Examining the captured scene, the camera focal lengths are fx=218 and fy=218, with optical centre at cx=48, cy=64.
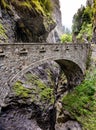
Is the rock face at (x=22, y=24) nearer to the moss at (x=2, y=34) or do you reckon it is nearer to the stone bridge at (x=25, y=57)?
the moss at (x=2, y=34)

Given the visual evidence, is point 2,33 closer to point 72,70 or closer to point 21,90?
point 21,90

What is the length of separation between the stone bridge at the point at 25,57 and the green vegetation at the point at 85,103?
1844 mm

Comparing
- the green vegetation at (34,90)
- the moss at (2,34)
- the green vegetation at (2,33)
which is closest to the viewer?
the green vegetation at (34,90)

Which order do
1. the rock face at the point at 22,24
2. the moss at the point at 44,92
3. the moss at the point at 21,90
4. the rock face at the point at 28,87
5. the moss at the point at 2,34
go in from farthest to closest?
the rock face at the point at 22,24 < the moss at the point at 44,92 < the moss at the point at 2,34 < the moss at the point at 21,90 < the rock face at the point at 28,87

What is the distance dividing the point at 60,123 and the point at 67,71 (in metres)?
5.15

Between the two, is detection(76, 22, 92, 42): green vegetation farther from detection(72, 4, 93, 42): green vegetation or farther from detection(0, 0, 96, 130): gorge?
detection(0, 0, 96, 130): gorge

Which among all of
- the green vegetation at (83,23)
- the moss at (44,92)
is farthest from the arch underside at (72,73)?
the green vegetation at (83,23)

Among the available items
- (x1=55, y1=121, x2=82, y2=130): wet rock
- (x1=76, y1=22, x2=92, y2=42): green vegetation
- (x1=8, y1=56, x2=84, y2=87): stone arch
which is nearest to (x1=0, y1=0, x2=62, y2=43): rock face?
(x1=8, y1=56, x2=84, y2=87): stone arch

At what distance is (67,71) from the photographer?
66.7 feet

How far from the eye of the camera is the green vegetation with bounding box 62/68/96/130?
15.2 m

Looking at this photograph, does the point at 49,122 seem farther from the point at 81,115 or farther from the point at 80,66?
the point at 80,66

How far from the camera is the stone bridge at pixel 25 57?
10.1 m

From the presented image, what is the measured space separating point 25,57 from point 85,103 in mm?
7536

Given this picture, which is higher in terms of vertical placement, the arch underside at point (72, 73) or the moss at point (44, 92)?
the arch underside at point (72, 73)
